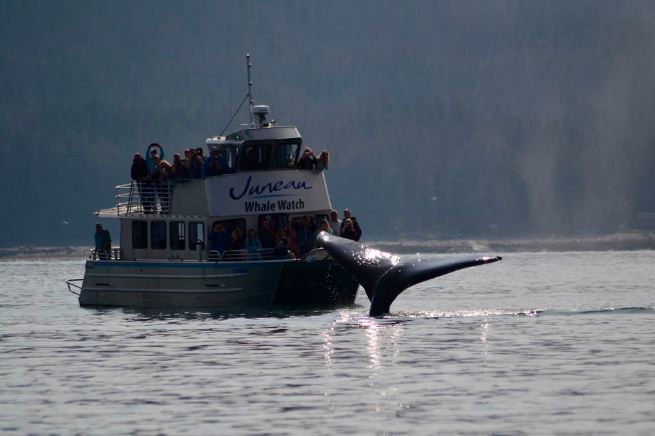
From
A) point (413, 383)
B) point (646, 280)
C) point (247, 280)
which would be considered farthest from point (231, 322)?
point (646, 280)

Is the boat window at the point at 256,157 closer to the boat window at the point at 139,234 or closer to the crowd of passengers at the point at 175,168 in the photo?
the crowd of passengers at the point at 175,168

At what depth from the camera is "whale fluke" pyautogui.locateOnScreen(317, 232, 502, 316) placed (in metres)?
47.2

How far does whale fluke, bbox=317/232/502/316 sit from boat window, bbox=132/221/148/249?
10854mm

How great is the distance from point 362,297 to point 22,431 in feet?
132

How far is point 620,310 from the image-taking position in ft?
182

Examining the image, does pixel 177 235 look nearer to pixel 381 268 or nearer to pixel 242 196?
pixel 242 196

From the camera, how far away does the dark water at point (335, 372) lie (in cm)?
3083

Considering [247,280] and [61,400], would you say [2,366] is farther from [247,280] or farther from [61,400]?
[247,280]

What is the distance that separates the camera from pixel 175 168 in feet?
192

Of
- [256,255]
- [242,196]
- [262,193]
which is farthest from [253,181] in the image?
[256,255]

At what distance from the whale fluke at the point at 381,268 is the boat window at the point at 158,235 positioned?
9803mm

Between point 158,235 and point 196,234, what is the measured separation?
8.15 ft

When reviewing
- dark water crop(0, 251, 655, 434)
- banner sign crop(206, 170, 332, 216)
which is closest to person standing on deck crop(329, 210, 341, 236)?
banner sign crop(206, 170, 332, 216)

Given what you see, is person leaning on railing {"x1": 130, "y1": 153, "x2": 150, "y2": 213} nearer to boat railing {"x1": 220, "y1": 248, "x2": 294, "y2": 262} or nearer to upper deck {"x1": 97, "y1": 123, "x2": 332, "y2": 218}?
upper deck {"x1": 97, "y1": 123, "x2": 332, "y2": 218}
